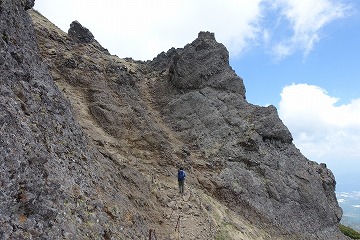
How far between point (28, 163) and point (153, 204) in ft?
41.0

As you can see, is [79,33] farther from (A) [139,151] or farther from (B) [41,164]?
(B) [41,164]

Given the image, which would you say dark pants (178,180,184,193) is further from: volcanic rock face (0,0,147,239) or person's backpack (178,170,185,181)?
volcanic rock face (0,0,147,239)

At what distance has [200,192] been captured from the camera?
3038cm

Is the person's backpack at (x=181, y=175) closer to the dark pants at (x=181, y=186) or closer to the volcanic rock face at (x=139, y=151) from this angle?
the dark pants at (x=181, y=186)

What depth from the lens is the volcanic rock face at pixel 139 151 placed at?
15.4 metres

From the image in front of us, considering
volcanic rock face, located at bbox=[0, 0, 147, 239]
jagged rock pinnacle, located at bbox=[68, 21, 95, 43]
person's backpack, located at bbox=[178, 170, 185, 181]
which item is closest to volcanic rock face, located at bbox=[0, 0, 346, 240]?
volcanic rock face, located at bbox=[0, 0, 147, 239]

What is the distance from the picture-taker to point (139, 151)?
109ft

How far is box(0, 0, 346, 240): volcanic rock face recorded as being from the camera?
1540 centimetres

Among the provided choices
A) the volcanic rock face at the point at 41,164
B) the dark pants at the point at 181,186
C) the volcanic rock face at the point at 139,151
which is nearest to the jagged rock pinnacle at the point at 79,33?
the volcanic rock face at the point at 139,151

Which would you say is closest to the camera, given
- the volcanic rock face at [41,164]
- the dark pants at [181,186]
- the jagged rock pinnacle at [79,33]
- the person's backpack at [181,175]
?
the volcanic rock face at [41,164]

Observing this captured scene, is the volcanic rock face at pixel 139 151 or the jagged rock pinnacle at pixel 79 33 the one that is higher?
the jagged rock pinnacle at pixel 79 33

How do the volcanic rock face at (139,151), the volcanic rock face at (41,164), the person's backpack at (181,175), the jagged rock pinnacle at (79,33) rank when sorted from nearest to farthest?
the volcanic rock face at (41,164) < the volcanic rock face at (139,151) < the person's backpack at (181,175) < the jagged rock pinnacle at (79,33)

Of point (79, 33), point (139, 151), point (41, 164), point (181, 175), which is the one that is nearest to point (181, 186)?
point (181, 175)

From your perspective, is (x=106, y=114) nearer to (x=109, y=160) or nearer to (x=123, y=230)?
(x=109, y=160)
